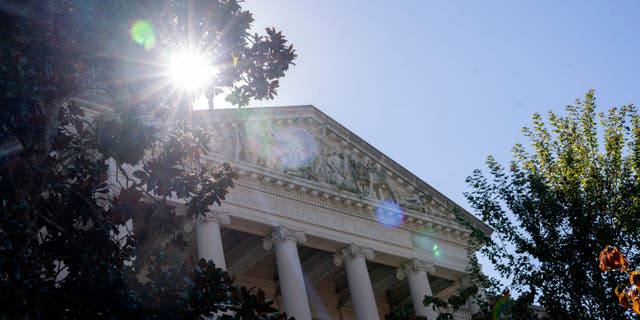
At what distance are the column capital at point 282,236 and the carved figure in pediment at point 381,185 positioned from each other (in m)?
4.19

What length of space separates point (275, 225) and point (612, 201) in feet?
30.7

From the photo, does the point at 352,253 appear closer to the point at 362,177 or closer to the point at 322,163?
the point at 362,177

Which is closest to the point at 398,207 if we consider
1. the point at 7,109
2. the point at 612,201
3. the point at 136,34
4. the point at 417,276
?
the point at 417,276

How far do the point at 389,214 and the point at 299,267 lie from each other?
510 centimetres

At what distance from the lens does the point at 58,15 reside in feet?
29.8

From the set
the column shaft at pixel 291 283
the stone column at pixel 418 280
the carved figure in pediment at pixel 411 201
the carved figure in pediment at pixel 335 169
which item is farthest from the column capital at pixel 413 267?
the column shaft at pixel 291 283

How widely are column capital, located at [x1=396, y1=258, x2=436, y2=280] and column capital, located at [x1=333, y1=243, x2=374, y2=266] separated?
1.88 m

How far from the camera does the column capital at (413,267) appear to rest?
81.6 feet

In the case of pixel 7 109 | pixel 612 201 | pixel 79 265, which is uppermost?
pixel 612 201

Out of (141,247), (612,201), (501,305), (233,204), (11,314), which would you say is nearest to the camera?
(11,314)

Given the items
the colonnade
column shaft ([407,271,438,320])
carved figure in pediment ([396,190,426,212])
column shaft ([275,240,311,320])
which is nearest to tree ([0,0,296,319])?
the colonnade

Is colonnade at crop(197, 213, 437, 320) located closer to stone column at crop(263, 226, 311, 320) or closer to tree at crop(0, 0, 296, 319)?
stone column at crop(263, 226, 311, 320)

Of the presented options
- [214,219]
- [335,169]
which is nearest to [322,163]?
[335,169]

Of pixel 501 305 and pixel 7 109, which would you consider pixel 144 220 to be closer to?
pixel 7 109
